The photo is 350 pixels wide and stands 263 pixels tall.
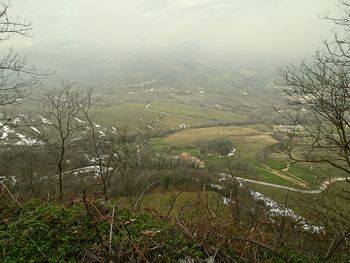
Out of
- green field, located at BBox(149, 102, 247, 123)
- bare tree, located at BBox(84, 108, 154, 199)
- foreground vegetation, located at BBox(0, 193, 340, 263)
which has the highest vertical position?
foreground vegetation, located at BBox(0, 193, 340, 263)

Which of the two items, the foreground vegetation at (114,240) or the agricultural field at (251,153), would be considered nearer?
the foreground vegetation at (114,240)

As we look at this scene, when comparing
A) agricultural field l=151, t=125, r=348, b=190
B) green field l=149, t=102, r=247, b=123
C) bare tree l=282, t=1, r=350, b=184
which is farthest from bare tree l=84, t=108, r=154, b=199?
green field l=149, t=102, r=247, b=123

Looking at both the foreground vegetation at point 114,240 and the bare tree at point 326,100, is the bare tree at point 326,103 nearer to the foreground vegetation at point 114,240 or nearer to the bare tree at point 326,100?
the bare tree at point 326,100

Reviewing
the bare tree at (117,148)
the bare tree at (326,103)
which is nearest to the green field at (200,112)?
the bare tree at (117,148)

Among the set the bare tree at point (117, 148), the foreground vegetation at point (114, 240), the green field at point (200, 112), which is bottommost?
the green field at point (200, 112)

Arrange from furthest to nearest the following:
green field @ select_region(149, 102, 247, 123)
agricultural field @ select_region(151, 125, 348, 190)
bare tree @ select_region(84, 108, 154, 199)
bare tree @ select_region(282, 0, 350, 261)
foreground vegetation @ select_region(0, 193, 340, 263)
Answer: green field @ select_region(149, 102, 247, 123) < agricultural field @ select_region(151, 125, 348, 190) < bare tree @ select_region(84, 108, 154, 199) < bare tree @ select_region(282, 0, 350, 261) < foreground vegetation @ select_region(0, 193, 340, 263)

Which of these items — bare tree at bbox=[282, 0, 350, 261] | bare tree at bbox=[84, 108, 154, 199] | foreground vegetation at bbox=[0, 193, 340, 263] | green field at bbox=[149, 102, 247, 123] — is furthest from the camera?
green field at bbox=[149, 102, 247, 123]

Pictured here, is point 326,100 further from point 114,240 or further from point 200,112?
point 200,112

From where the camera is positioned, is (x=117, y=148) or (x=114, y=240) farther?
(x=117, y=148)

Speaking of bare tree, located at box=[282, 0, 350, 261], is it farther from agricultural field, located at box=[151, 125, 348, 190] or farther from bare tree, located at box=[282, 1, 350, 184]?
agricultural field, located at box=[151, 125, 348, 190]

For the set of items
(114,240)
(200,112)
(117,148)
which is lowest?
(200,112)

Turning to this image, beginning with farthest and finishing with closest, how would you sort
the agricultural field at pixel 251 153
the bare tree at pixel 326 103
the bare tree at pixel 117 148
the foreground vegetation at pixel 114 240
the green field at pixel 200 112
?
the green field at pixel 200 112 → the agricultural field at pixel 251 153 → the bare tree at pixel 117 148 → the bare tree at pixel 326 103 → the foreground vegetation at pixel 114 240

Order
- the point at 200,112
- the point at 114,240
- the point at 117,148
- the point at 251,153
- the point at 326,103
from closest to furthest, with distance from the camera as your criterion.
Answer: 1. the point at 114,240
2. the point at 326,103
3. the point at 117,148
4. the point at 251,153
5. the point at 200,112

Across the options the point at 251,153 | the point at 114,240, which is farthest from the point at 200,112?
the point at 114,240
